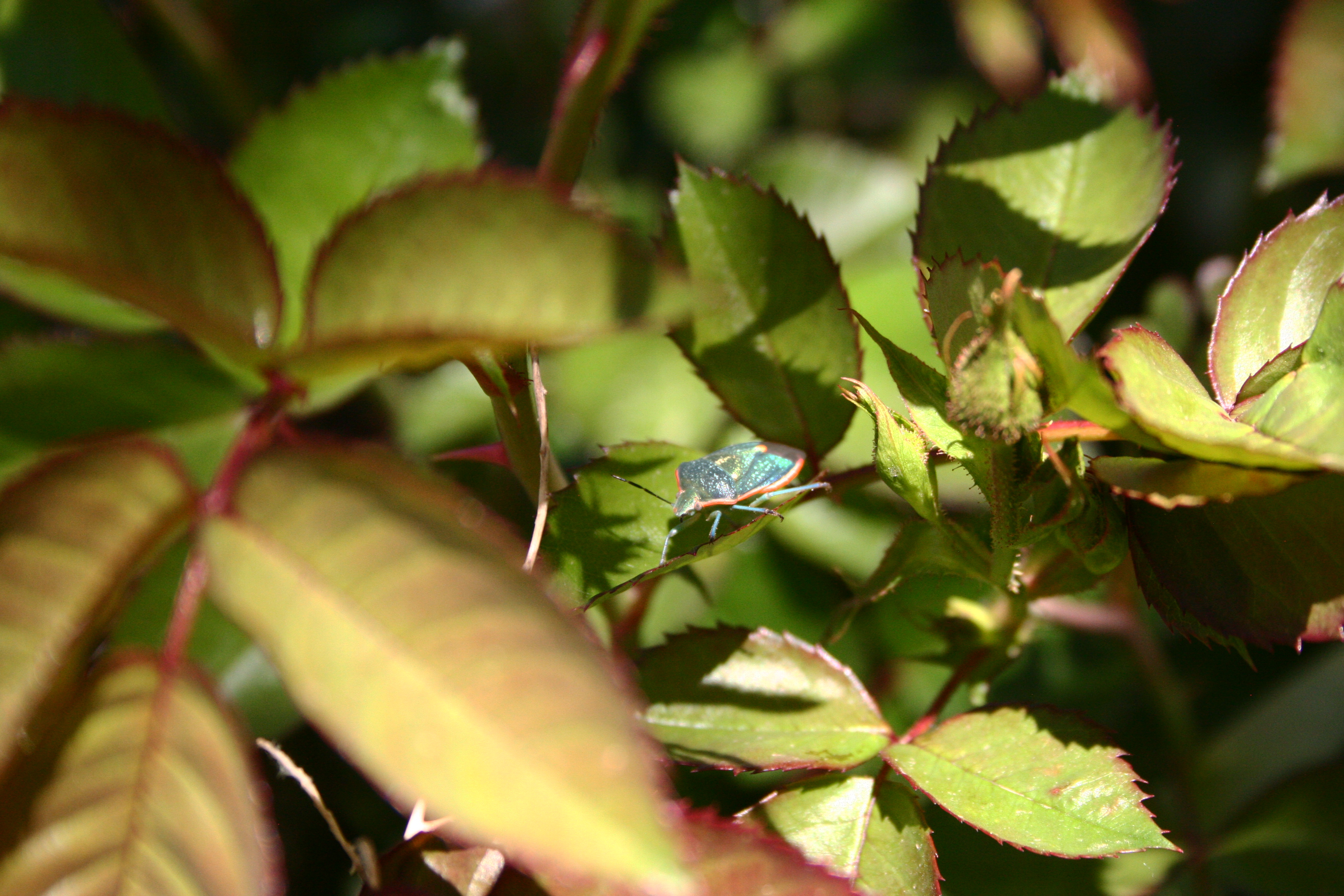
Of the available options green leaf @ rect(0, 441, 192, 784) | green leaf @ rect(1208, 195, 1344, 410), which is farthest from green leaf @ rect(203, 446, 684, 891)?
green leaf @ rect(1208, 195, 1344, 410)

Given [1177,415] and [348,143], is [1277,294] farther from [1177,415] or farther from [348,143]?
[348,143]

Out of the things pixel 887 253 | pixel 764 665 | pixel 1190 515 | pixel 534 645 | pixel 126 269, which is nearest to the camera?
pixel 534 645

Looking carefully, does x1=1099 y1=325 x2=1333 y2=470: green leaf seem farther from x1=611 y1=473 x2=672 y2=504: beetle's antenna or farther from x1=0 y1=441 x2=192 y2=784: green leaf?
x1=0 y1=441 x2=192 y2=784: green leaf

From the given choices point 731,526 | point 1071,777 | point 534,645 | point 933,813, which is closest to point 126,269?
point 534,645

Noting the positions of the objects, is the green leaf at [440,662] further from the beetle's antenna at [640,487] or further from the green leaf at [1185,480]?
the green leaf at [1185,480]

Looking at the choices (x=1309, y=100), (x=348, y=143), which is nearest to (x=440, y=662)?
(x=348, y=143)

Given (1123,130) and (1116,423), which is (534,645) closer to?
(1116,423)
